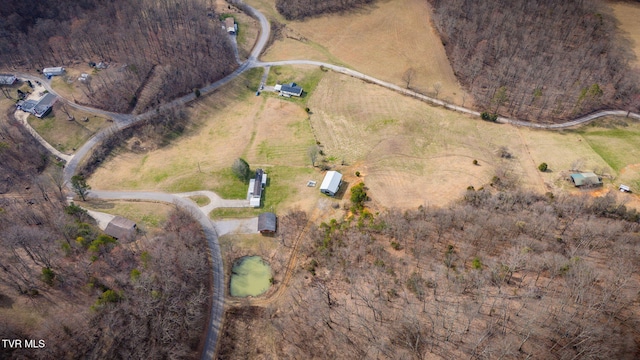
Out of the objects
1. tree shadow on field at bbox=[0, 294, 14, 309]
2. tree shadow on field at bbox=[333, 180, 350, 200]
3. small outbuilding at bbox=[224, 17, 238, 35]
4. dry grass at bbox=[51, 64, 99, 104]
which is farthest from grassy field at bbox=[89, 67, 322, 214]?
tree shadow on field at bbox=[0, 294, 14, 309]

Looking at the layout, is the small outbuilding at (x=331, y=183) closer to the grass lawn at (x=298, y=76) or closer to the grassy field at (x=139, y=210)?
the grassy field at (x=139, y=210)

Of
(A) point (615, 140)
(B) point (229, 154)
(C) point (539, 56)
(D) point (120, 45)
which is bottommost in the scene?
(B) point (229, 154)

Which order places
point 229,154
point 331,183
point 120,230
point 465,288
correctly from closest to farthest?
point 465,288
point 120,230
point 331,183
point 229,154

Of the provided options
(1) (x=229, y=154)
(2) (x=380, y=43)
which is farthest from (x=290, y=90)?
(2) (x=380, y=43)

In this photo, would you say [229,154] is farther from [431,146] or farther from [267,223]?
[431,146]

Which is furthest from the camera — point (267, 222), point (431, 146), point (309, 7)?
point (309, 7)

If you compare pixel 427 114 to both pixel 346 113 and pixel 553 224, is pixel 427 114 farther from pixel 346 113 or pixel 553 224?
pixel 553 224

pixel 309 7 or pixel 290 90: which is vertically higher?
pixel 309 7
